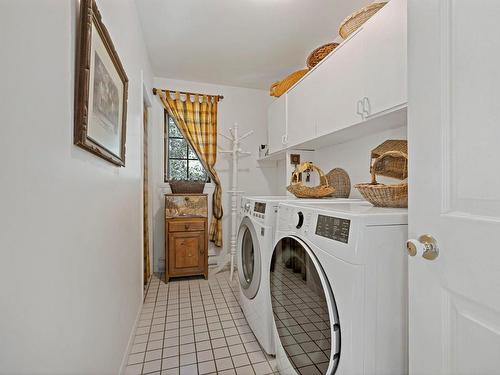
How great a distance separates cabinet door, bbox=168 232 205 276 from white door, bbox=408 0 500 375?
241 centimetres

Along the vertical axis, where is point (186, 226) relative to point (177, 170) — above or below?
below

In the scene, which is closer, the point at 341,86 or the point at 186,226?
the point at 341,86

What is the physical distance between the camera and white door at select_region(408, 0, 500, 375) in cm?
55

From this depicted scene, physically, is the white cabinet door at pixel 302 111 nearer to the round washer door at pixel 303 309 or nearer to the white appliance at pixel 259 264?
the white appliance at pixel 259 264

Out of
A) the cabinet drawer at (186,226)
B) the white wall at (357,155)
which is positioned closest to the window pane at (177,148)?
the cabinet drawer at (186,226)

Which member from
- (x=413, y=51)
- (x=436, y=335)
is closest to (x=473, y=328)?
(x=436, y=335)

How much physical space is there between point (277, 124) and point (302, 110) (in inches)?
23.1

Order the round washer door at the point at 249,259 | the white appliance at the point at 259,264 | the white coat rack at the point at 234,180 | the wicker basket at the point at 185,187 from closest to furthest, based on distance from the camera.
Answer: the white appliance at the point at 259,264, the round washer door at the point at 249,259, the wicker basket at the point at 185,187, the white coat rack at the point at 234,180

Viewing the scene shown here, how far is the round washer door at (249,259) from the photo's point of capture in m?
1.66

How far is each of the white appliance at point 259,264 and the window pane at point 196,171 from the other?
1.59 metres

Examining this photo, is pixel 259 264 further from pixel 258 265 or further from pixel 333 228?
pixel 333 228

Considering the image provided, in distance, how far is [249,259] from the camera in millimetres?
1912

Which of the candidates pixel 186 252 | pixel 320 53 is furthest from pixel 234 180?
pixel 320 53

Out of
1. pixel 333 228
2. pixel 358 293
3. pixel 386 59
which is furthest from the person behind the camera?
pixel 386 59
